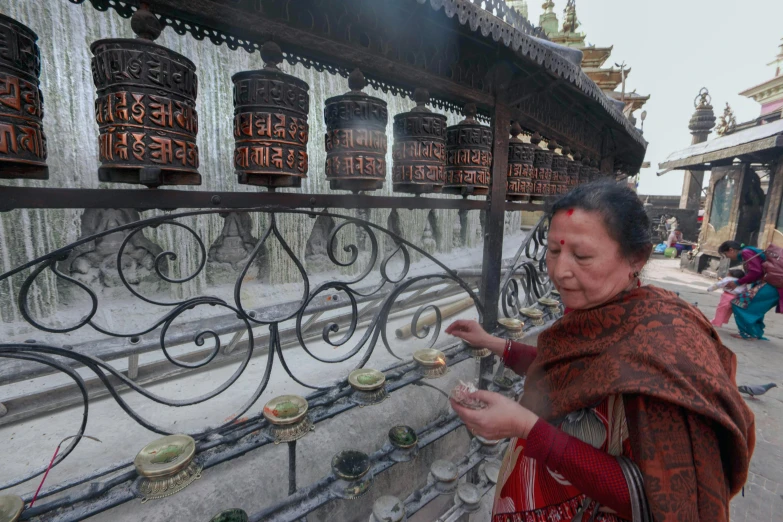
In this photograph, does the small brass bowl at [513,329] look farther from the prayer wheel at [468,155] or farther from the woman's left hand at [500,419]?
the woman's left hand at [500,419]

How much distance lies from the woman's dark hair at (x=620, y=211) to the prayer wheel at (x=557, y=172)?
1.79m

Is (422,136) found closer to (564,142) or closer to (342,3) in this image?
(342,3)

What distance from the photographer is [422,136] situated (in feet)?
5.28

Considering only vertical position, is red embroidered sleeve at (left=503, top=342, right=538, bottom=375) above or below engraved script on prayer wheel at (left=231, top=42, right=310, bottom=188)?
below

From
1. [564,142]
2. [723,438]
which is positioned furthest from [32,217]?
[723,438]

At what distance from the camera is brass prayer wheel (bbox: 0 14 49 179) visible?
79 cm

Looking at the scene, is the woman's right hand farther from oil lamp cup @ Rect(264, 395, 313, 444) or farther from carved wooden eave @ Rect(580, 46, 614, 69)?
carved wooden eave @ Rect(580, 46, 614, 69)

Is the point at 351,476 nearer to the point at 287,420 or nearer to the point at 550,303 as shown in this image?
the point at 287,420

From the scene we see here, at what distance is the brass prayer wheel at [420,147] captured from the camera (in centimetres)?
161

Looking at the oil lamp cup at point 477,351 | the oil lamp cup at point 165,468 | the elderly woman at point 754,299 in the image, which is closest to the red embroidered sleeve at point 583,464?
the oil lamp cup at point 477,351

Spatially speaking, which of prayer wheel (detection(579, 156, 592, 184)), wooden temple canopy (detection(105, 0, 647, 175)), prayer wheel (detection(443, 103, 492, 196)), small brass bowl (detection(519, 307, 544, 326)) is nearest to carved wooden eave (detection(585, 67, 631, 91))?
prayer wheel (detection(579, 156, 592, 184))

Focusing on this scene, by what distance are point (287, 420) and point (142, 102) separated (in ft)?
3.53

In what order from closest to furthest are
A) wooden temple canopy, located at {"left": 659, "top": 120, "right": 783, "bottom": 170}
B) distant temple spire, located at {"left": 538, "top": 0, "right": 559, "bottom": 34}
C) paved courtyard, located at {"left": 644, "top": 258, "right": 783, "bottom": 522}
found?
paved courtyard, located at {"left": 644, "top": 258, "right": 783, "bottom": 522} < wooden temple canopy, located at {"left": 659, "top": 120, "right": 783, "bottom": 170} < distant temple spire, located at {"left": 538, "top": 0, "right": 559, "bottom": 34}

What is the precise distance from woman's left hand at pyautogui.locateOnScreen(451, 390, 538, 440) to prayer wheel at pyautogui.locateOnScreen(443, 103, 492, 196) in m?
1.14
